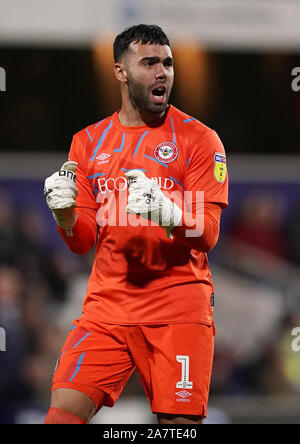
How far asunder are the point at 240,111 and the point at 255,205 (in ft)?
6.33

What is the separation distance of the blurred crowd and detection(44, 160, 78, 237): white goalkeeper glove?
9.35ft

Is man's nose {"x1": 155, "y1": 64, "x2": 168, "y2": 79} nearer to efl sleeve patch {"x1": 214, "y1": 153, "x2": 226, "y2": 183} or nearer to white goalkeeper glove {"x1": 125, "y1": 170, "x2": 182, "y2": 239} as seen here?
efl sleeve patch {"x1": 214, "y1": 153, "x2": 226, "y2": 183}

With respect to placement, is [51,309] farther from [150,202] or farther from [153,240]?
[150,202]

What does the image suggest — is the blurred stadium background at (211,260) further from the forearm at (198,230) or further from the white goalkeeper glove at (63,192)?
the forearm at (198,230)

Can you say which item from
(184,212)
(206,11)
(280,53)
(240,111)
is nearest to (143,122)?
(184,212)

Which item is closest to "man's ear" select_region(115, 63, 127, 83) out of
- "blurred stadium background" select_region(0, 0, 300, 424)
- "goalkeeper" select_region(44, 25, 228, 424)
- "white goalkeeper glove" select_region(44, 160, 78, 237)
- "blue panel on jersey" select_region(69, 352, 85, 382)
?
"goalkeeper" select_region(44, 25, 228, 424)

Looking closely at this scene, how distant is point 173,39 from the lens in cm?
674

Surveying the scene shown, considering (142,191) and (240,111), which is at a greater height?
(240,111)

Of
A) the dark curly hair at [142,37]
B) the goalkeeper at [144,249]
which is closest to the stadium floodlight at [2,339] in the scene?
the goalkeeper at [144,249]

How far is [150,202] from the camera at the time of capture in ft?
10.0

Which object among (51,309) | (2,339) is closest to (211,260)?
(51,309)

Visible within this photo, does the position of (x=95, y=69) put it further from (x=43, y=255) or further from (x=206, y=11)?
(x=43, y=255)

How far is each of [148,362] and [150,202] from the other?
0.73 meters

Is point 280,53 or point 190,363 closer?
point 190,363
